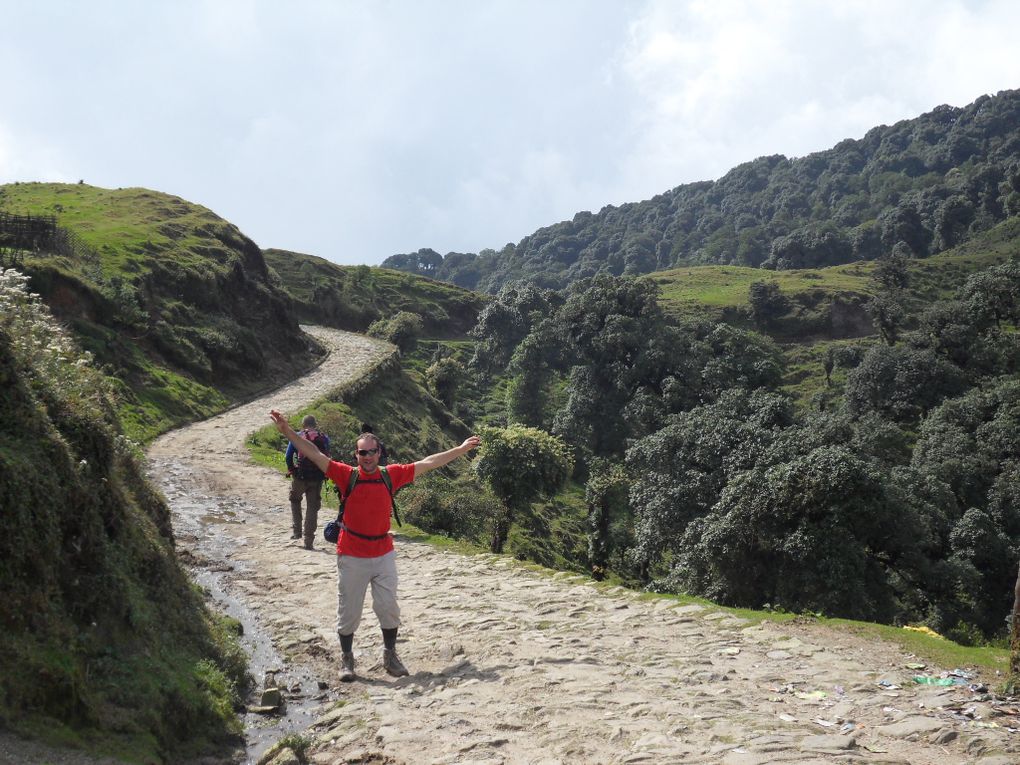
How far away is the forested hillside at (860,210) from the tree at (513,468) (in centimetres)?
10255

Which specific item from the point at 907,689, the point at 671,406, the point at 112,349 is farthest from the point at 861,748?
the point at 671,406

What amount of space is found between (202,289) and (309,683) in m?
39.4

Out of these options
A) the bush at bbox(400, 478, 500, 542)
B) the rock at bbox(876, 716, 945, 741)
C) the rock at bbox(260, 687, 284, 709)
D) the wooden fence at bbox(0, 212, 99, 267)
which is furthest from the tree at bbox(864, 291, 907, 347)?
the rock at bbox(260, 687, 284, 709)

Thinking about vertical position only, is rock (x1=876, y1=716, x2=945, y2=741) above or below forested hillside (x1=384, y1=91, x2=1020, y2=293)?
below

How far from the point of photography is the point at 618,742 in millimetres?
5656

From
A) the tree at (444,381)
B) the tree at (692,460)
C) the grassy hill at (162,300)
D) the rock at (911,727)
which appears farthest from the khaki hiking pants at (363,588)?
the tree at (444,381)

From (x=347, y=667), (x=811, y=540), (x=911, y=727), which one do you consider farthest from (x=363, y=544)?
(x=811, y=540)

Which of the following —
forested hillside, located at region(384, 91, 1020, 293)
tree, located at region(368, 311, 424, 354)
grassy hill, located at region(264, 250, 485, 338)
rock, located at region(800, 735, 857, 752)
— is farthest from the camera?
forested hillside, located at region(384, 91, 1020, 293)

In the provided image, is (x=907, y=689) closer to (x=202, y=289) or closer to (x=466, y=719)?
(x=466, y=719)

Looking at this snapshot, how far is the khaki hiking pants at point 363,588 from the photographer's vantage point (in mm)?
7422

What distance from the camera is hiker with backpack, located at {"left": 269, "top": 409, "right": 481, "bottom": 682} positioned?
7398 millimetres

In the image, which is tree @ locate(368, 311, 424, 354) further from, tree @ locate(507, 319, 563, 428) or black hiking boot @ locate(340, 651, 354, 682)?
black hiking boot @ locate(340, 651, 354, 682)

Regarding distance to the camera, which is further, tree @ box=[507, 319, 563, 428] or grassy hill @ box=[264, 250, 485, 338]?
grassy hill @ box=[264, 250, 485, 338]

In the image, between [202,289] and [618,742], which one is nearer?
[618,742]
